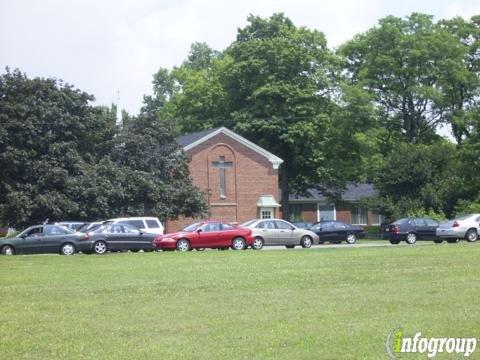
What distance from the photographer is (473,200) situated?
54.4m

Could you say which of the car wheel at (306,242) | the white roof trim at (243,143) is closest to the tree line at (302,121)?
the white roof trim at (243,143)

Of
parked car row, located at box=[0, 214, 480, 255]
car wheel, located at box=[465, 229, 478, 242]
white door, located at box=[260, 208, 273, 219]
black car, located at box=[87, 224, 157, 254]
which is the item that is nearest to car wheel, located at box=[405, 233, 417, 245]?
parked car row, located at box=[0, 214, 480, 255]

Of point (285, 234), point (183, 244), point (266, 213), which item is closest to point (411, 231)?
point (285, 234)

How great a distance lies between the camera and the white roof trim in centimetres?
5900

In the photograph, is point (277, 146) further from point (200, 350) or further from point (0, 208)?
point (200, 350)

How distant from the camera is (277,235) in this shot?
36.3 metres

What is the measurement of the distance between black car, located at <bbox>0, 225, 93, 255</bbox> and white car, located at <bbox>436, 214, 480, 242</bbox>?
56.1 feet

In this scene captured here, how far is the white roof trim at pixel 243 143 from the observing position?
59000 mm

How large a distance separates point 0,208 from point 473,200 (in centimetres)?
3193

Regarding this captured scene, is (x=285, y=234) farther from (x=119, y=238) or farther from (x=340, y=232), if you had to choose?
(x=340, y=232)

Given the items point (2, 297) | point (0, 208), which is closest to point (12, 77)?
point (0, 208)

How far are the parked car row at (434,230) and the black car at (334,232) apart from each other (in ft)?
10.3

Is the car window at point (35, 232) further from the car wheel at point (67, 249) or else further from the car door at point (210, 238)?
the car door at point (210, 238)

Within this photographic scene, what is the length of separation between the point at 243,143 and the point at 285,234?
24797 millimetres
